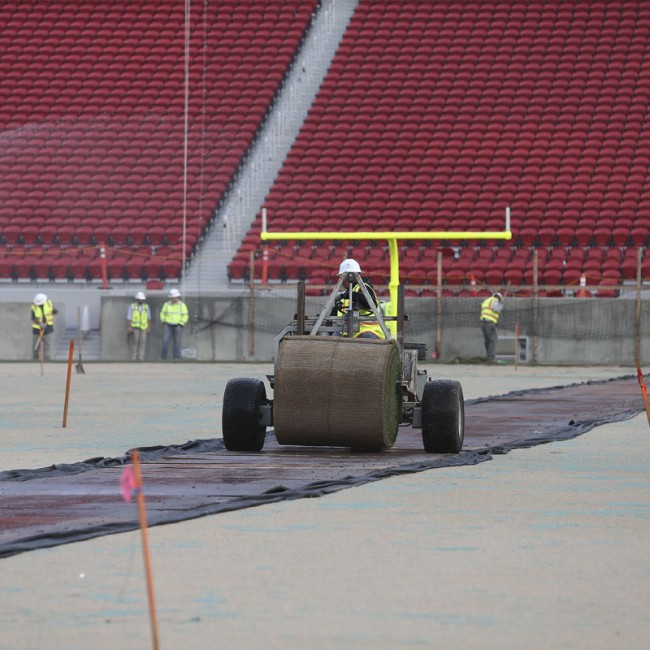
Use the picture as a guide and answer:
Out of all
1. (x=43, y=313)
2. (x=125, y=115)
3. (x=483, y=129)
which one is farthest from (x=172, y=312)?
(x=125, y=115)

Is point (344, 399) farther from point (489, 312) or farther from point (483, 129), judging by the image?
point (483, 129)

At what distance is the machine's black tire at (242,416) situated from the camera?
1471cm

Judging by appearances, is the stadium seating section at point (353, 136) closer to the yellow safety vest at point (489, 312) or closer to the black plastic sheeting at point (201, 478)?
the yellow safety vest at point (489, 312)

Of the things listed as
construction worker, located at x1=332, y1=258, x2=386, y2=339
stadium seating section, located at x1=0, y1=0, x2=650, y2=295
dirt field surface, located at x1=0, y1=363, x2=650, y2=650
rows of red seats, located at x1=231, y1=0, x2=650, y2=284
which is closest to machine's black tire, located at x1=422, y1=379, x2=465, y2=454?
dirt field surface, located at x1=0, y1=363, x2=650, y2=650

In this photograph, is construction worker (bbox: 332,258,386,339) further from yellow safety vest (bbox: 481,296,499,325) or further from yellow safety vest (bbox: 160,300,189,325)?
yellow safety vest (bbox: 160,300,189,325)

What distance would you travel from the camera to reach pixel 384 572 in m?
7.92

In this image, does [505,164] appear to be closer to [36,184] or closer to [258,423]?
[36,184]

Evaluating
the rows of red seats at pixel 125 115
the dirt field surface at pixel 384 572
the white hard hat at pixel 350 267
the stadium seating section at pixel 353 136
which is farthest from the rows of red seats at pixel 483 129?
the dirt field surface at pixel 384 572

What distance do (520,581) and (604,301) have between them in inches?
1216

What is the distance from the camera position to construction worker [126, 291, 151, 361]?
3862cm

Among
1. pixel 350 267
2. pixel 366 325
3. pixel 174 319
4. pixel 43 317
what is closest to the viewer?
pixel 350 267

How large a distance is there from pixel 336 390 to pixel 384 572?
5.99 metres

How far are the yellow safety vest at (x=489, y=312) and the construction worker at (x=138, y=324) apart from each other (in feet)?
26.2

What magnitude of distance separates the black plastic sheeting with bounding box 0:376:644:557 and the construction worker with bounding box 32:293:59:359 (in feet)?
67.7
